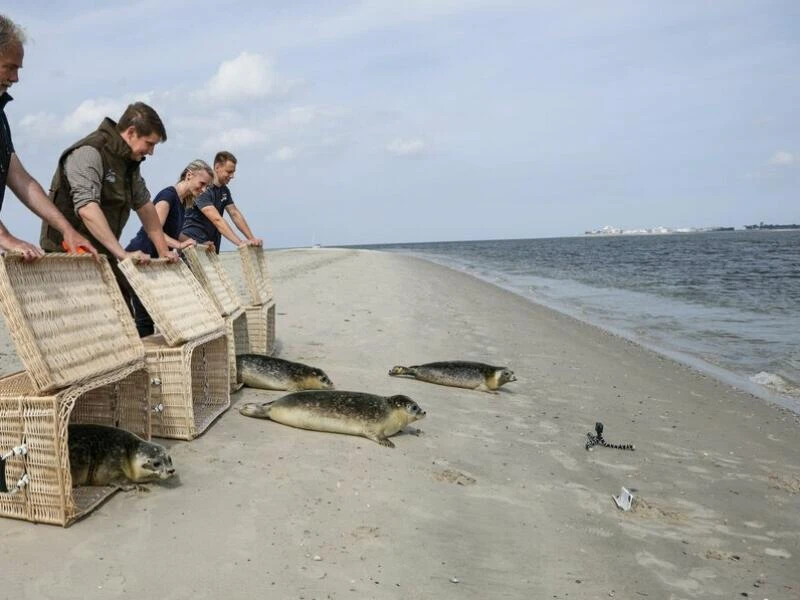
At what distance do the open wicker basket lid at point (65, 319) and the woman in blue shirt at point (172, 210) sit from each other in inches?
53.7

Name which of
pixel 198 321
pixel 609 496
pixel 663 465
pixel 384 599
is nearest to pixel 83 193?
pixel 198 321

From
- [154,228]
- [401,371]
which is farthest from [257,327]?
[154,228]

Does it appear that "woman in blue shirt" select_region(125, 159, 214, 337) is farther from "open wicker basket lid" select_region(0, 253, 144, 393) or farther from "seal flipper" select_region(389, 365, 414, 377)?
"seal flipper" select_region(389, 365, 414, 377)

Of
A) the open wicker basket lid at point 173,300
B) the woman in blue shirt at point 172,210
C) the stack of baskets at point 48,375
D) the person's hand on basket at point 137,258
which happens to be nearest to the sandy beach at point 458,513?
the stack of baskets at point 48,375

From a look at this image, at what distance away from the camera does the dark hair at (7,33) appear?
3.41m

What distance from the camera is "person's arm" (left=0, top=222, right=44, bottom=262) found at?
3207mm

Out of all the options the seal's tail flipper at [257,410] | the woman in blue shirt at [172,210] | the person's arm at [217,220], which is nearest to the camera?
the seal's tail flipper at [257,410]

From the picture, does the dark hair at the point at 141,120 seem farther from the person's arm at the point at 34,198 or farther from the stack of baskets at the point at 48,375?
the stack of baskets at the point at 48,375

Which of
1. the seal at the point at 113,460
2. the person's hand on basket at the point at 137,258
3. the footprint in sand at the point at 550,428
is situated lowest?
the footprint in sand at the point at 550,428

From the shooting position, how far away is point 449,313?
12547 mm

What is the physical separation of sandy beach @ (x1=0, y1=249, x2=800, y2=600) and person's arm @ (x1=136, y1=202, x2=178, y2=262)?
1.20 meters

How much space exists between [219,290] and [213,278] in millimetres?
108

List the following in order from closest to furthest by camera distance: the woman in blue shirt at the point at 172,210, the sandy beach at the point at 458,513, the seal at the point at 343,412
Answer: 1. the sandy beach at the point at 458,513
2. the seal at the point at 343,412
3. the woman in blue shirt at the point at 172,210

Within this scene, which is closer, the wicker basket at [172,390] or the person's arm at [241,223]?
the wicker basket at [172,390]
